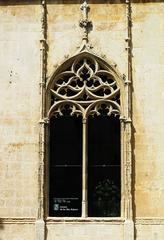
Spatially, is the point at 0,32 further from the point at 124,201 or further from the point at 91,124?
the point at 124,201

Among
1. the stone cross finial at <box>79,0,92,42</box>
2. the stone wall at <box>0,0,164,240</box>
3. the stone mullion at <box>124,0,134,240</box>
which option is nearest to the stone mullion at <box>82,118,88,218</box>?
the stone wall at <box>0,0,164,240</box>

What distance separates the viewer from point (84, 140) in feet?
56.6

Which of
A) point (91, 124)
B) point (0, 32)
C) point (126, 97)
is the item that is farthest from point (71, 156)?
point (0, 32)

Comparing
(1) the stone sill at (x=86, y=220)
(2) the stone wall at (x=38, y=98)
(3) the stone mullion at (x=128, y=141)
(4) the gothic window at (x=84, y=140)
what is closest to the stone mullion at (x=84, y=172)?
(4) the gothic window at (x=84, y=140)

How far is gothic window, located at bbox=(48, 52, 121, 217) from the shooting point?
17156 millimetres

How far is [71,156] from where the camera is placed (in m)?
17.4

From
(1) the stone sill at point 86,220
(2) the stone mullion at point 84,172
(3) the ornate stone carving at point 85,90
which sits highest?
(3) the ornate stone carving at point 85,90

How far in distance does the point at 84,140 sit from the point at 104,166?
2.77 ft

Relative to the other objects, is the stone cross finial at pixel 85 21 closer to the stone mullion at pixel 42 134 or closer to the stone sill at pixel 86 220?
the stone mullion at pixel 42 134

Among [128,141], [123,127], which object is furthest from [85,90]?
[128,141]

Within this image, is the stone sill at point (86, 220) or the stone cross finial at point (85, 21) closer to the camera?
the stone sill at point (86, 220)

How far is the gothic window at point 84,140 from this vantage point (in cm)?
1716

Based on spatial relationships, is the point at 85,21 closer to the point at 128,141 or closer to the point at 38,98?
the point at 38,98

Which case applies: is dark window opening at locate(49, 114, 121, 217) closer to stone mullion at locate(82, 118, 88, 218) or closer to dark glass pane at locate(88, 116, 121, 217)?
dark glass pane at locate(88, 116, 121, 217)
